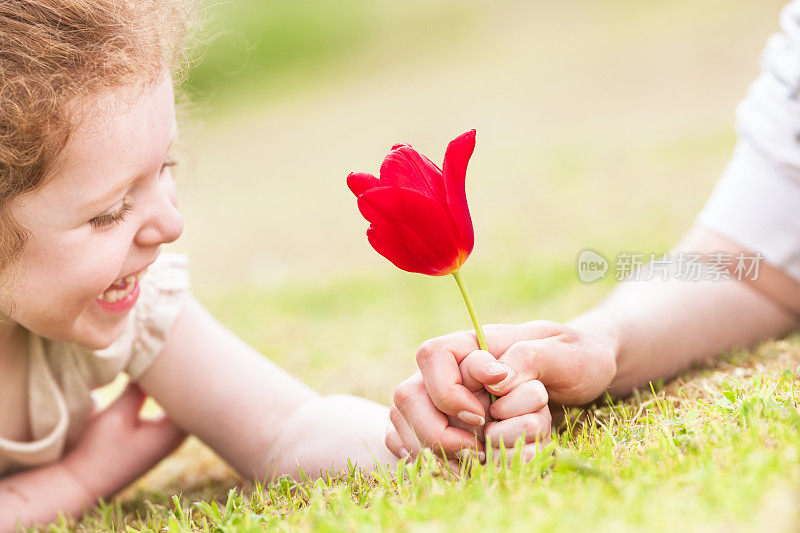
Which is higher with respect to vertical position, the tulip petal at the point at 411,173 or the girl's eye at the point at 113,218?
the girl's eye at the point at 113,218

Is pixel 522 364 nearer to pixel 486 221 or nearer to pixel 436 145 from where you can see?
pixel 486 221

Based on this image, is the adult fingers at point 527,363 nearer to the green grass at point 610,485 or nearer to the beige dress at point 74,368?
the green grass at point 610,485

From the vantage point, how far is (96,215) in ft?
4.60

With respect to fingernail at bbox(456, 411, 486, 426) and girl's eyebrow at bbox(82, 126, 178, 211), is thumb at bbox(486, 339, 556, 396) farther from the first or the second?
girl's eyebrow at bbox(82, 126, 178, 211)

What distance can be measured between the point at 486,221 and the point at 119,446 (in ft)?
8.26

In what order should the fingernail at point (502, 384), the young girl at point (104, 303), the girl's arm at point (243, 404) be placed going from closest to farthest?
the fingernail at point (502, 384) → the young girl at point (104, 303) → the girl's arm at point (243, 404)

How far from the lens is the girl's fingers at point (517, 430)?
1252mm

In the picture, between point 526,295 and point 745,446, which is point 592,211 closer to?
point 526,295

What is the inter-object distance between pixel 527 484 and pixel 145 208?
0.78 meters

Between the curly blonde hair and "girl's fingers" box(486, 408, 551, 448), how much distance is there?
796 millimetres

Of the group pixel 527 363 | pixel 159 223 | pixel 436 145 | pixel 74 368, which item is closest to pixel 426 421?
pixel 527 363

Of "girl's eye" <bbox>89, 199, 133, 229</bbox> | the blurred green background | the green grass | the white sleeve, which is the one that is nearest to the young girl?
"girl's eye" <bbox>89, 199, 133, 229</bbox>

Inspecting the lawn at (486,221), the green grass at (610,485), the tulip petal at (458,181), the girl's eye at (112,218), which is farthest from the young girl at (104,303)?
the tulip petal at (458,181)

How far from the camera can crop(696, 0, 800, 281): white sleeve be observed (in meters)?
2.01
